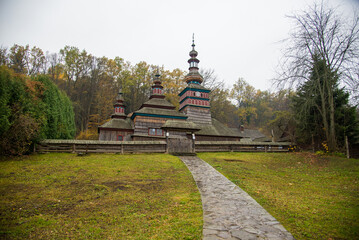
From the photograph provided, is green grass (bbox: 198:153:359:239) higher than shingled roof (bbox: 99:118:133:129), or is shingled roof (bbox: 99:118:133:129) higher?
shingled roof (bbox: 99:118:133:129)

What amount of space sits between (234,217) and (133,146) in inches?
588

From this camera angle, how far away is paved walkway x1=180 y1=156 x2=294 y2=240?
4.68m

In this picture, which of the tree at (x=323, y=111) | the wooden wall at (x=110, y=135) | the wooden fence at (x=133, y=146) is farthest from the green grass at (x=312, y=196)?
the wooden wall at (x=110, y=135)

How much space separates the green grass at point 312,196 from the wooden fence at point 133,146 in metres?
7.67

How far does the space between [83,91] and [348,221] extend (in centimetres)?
4325

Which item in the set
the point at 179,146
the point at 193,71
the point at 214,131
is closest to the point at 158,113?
the point at 214,131

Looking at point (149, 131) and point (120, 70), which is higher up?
point (120, 70)

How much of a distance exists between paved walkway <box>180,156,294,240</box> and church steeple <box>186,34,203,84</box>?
28.2 m

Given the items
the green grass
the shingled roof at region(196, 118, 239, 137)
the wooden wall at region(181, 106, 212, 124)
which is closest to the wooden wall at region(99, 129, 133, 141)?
the wooden wall at region(181, 106, 212, 124)

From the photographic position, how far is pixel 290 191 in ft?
28.3

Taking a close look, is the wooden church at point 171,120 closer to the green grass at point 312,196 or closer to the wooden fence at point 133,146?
the wooden fence at point 133,146

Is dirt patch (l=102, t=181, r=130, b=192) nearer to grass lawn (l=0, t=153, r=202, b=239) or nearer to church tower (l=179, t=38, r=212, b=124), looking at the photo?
grass lawn (l=0, t=153, r=202, b=239)

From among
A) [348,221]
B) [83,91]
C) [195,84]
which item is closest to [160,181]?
[348,221]

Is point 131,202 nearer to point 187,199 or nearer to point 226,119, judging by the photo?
point 187,199
